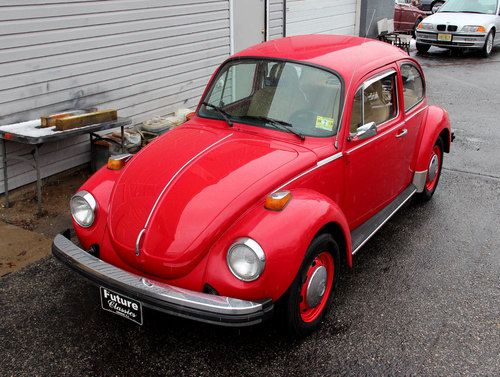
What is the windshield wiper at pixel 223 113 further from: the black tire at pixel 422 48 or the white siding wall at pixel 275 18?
the black tire at pixel 422 48

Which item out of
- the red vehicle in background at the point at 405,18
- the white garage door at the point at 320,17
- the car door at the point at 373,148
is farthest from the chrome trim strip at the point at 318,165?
the red vehicle in background at the point at 405,18

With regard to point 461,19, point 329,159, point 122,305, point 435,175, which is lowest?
point 435,175

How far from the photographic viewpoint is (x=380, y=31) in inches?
575

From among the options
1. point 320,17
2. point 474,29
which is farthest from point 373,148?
point 474,29

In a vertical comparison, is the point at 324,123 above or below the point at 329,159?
above

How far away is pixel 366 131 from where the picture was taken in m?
4.02

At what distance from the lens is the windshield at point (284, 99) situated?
4.02m

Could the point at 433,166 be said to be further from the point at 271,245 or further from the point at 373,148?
the point at 271,245

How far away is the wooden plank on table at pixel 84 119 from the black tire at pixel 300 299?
10.2 ft

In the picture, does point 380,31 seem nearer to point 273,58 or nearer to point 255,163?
point 273,58

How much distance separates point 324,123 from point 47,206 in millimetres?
3180

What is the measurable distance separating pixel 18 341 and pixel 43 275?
2.82 ft

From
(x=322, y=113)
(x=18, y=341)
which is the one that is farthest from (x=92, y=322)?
(x=322, y=113)

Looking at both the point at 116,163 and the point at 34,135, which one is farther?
the point at 34,135
